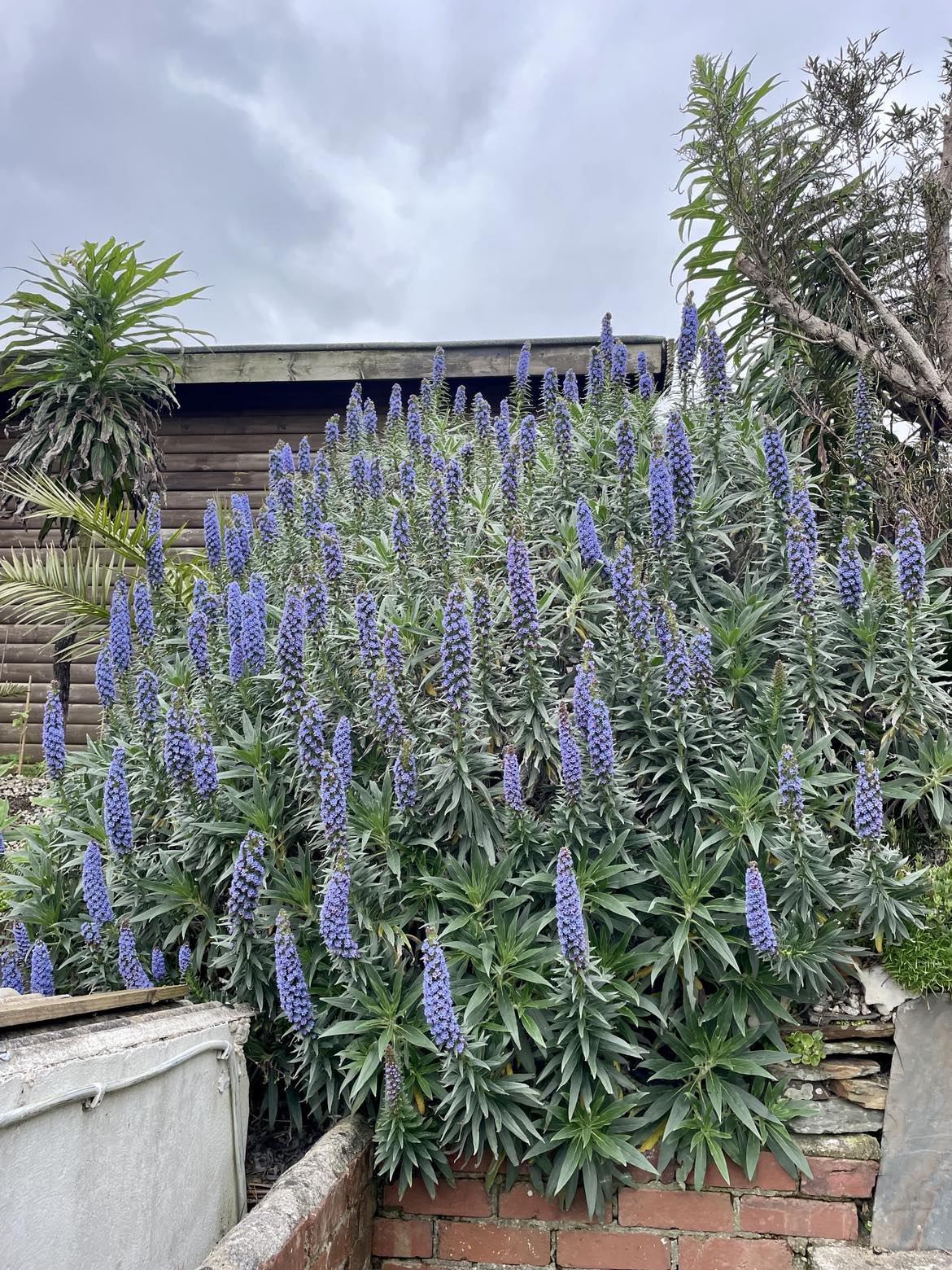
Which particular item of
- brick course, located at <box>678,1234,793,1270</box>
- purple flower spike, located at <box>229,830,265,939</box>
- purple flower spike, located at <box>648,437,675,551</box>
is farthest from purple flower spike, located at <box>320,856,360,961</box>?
purple flower spike, located at <box>648,437,675,551</box>

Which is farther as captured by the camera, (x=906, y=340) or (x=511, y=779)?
(x=906, y=340)

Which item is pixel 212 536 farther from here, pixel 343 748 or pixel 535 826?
pixel 535 826

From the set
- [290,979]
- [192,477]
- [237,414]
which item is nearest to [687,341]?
[290,979]

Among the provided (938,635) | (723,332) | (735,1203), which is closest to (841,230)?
Result: (723,332)

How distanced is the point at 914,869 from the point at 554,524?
1.93 m

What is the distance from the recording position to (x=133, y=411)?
675cm

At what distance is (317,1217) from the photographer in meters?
2.38

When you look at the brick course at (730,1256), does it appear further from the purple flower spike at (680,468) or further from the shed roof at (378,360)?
the shed roof at (378,360)

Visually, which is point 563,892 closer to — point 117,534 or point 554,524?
point 554,524

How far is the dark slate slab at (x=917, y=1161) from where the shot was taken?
287cm

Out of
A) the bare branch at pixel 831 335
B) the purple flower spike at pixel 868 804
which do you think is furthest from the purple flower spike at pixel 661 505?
the bare branch at pixel 831 335

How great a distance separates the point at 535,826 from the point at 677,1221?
51.5 inches

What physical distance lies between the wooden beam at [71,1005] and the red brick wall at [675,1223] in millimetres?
1106

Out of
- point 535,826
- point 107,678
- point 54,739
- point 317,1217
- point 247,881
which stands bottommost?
point 317,1217
